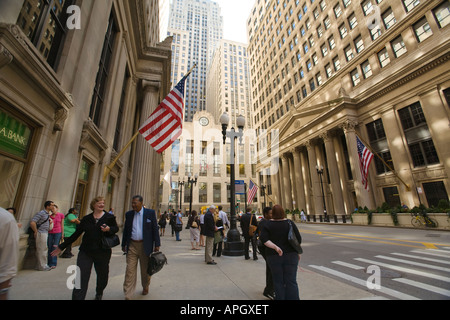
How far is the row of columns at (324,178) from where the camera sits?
29581 mm

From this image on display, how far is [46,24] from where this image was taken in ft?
23.7

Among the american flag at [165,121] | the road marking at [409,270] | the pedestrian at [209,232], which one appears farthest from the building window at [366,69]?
the pedestrian at [209,232]

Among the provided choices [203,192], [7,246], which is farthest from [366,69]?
[203,192]

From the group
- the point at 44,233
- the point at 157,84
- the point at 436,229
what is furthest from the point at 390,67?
the point at 44,233

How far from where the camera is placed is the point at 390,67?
26.5m

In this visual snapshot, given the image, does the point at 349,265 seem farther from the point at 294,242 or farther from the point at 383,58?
the point at 383,58

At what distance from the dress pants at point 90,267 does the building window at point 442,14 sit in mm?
33802

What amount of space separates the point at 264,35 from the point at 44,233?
66.0 meters

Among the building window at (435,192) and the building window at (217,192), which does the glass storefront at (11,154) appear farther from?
the building window at (217,192)

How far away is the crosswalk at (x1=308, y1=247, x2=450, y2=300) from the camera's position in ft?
14.9

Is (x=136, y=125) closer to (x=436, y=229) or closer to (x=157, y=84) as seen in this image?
(x=157, y=84)

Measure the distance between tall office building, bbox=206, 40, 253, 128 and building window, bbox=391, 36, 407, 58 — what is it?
227 feet

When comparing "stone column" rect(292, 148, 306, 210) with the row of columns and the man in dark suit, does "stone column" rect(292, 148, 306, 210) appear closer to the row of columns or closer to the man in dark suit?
the row of columns
